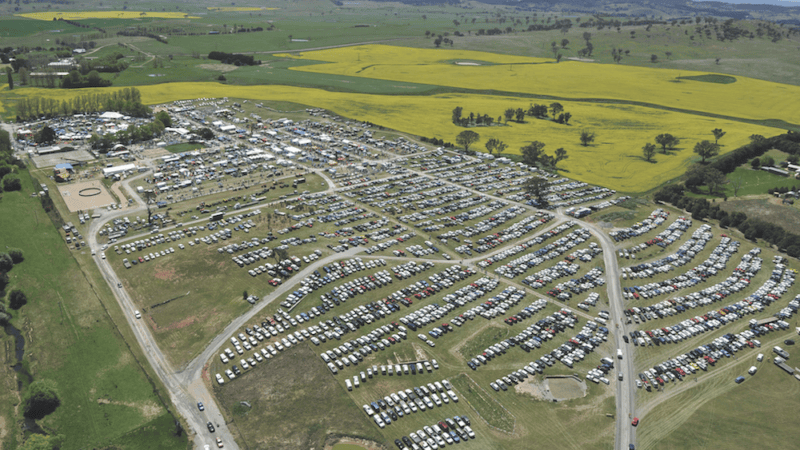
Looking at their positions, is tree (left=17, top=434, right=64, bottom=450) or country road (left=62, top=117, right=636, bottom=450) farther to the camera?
country road (left=62, top=117, right=636, bottom=450)

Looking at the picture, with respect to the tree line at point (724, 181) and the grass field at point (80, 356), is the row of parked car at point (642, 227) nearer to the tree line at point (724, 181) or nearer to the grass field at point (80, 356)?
the tree line at point (724, 181)

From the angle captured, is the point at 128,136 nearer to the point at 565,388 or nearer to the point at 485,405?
the point at 485,405

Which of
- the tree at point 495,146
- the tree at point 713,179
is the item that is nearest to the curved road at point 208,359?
the tree at point 713,179

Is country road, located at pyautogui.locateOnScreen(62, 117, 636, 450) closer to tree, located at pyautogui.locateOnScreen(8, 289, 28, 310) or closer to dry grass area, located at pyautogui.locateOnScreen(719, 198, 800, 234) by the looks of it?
tree, located at pyautogui.locateOnScreen(8, 289, 28, 310)

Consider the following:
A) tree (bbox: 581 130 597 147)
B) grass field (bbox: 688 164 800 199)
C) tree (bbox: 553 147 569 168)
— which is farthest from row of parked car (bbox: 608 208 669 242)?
tree (bbox: 581 130 597 147)

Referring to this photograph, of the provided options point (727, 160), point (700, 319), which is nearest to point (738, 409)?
point (700, 319)

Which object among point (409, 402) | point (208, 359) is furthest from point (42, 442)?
point (409, 402)
